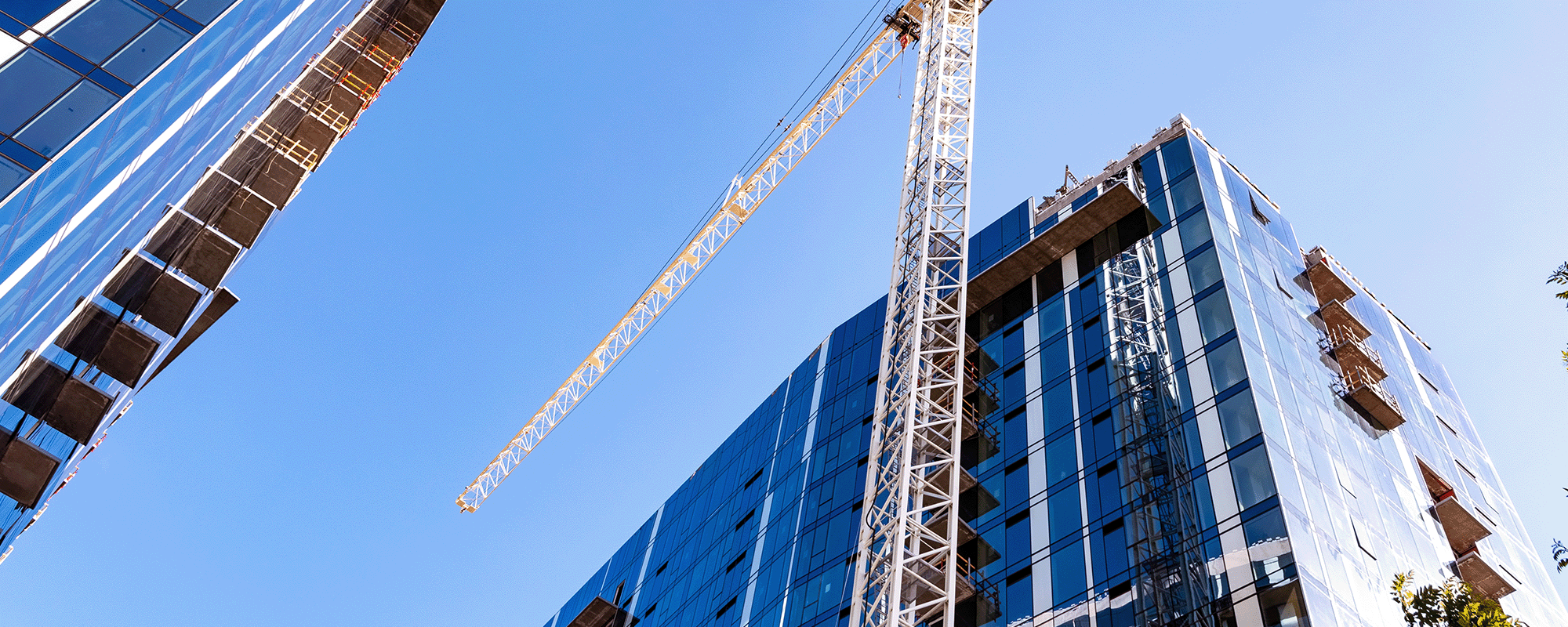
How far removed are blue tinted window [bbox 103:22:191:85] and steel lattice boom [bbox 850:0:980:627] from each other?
2364 cm

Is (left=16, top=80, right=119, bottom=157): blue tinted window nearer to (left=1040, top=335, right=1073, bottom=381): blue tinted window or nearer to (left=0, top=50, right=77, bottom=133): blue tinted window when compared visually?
(left=0, top=50, right=77, bottom=133): blue tinted window

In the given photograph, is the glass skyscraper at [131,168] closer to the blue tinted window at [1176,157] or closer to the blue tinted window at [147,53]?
the blue tinted window at [147,53]

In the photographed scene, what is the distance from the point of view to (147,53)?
19.0 metres

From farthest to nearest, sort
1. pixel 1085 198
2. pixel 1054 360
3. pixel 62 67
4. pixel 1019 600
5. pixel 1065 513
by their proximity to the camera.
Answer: pixel 1085 198 < pixel 1054 360 < pixel 1065 513 < pixel 1019 600 < pixel 62 67

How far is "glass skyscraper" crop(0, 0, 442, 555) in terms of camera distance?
56.2ft

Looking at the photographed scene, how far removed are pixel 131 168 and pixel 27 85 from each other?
4515mm

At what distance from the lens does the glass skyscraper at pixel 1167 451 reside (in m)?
34.0

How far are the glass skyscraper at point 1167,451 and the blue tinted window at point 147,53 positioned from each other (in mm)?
28190

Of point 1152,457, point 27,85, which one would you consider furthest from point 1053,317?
point 27,85

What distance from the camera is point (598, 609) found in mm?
72125

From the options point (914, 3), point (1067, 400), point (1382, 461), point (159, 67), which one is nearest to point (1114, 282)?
point (1067, 400)

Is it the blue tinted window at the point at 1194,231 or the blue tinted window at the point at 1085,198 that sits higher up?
the blue tinted window at the point at 1085,198

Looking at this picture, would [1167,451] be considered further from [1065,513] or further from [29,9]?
[29,9]

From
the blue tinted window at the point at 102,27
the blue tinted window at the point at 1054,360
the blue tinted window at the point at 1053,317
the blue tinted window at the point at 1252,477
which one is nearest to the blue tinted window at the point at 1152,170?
the blue tinted window at the point at 1053,317
